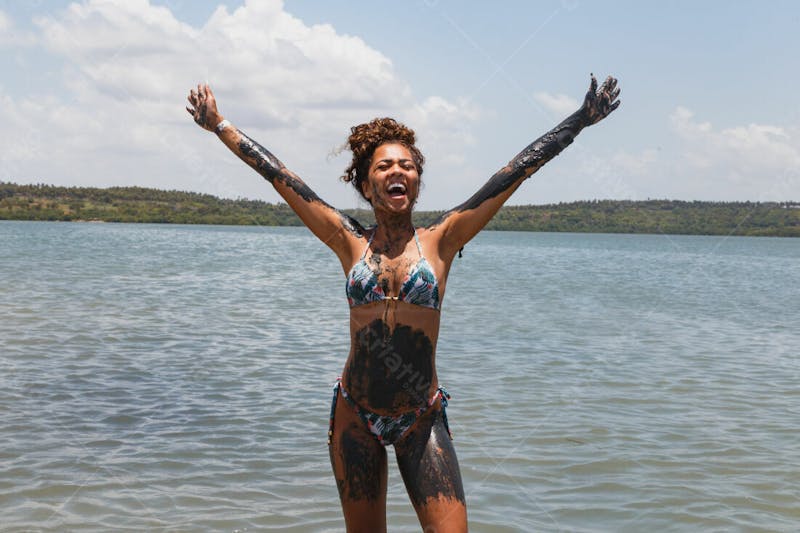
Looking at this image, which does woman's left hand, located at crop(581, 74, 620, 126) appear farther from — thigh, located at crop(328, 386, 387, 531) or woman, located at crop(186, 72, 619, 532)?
thigh, located at crop(328, 386, 387, 531)

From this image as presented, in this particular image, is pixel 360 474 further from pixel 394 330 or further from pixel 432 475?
pixel 394 330

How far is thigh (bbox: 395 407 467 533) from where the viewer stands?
4070 millimetres

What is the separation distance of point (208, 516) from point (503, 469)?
3.04 m

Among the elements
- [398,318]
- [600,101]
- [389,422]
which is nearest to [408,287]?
[398,318]

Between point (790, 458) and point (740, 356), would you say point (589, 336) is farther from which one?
point (790, 458)

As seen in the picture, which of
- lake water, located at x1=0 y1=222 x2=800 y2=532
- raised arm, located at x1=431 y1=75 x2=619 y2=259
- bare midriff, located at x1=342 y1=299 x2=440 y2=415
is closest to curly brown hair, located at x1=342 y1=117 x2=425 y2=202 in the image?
raised arm, located at x1=431 y1=75 x2=619 y2=259

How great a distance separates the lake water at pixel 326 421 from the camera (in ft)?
24.7

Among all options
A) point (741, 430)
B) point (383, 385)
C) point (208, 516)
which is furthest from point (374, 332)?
point (741, 430)

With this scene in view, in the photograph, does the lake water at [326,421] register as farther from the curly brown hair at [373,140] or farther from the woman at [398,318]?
the curly brown hair at [373,140]

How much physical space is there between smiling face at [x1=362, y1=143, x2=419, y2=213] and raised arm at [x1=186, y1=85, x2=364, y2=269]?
0.87ft

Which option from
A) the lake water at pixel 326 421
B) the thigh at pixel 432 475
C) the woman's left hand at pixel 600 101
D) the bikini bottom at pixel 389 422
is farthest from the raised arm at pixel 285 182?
the lake water at pixel 326 421

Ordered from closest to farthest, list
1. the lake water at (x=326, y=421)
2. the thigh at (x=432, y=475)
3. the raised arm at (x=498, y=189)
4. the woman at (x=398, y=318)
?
the thigh at (x=432, y=475) → the woman at (x=398, y=318) → the raised arm at (x=498, y=189) → the lake water at (x=326, y=421)

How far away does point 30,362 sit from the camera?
13.7 metres

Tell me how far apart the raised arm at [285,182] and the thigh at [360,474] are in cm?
87
